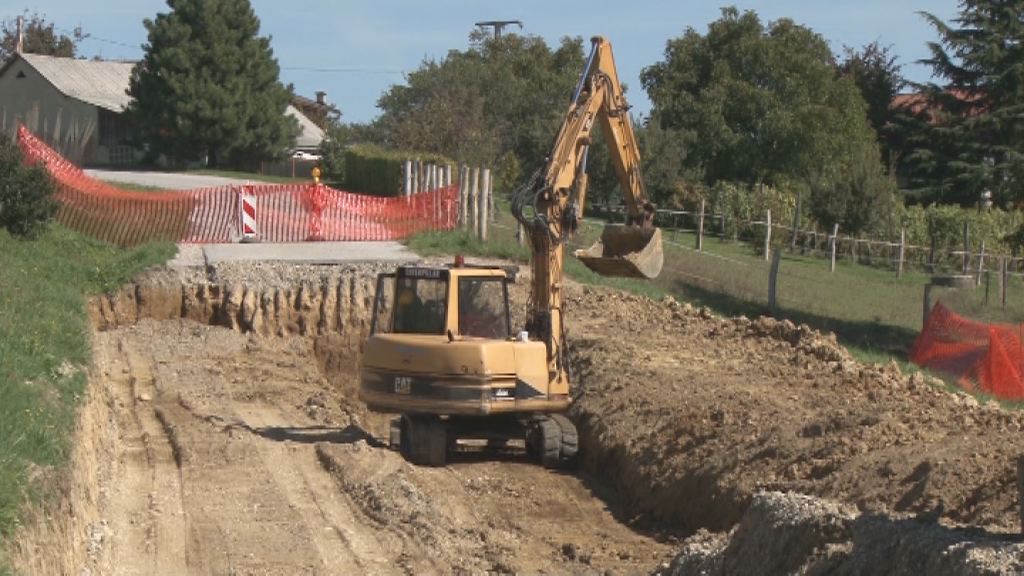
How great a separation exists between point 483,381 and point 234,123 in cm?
4192

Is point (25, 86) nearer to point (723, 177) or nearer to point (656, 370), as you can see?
point (723, 177)

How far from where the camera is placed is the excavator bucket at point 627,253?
1733cm

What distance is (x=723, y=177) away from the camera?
58031 millimetres

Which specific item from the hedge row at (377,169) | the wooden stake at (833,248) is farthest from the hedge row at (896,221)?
the hedge row at (377,169)

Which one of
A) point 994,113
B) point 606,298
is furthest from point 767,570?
point 994,113

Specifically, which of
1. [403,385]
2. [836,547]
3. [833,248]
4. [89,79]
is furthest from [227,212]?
[89,79]

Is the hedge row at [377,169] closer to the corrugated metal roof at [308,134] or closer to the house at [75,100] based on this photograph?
the house at [75,100]

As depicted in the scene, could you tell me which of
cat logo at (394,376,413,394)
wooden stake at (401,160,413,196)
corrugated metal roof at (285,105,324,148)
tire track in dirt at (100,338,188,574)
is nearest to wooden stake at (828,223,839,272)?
wooden stake at (401,160,413,196)

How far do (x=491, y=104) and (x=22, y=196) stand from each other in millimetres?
33324

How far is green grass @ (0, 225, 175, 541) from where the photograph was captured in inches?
401

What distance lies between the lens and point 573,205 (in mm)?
18281

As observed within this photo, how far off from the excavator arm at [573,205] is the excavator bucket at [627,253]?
0.01 m

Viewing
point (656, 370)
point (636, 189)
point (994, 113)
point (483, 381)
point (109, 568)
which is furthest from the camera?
point (994, 113)

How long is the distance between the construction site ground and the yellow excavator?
21.4 inches
